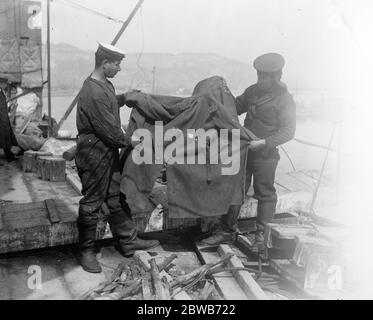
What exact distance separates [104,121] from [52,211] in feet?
5.10

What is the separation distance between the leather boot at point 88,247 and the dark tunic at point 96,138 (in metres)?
0.21

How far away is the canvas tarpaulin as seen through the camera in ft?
15.4

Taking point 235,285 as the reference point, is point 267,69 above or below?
above

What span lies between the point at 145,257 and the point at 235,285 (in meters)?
1.10

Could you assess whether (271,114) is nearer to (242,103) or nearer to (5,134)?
(242,103)

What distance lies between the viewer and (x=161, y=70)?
92125mm

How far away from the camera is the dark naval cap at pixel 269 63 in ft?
16.3

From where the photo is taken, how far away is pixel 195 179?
486 centimetres

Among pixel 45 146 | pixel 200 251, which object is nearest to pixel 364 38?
pixel 200 251

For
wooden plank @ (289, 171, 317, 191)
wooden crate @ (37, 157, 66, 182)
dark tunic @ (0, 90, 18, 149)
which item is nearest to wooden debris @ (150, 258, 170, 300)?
wooden plank @ (289, 171, 317, 191)

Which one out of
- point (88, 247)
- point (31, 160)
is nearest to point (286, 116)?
point (88, 247)
